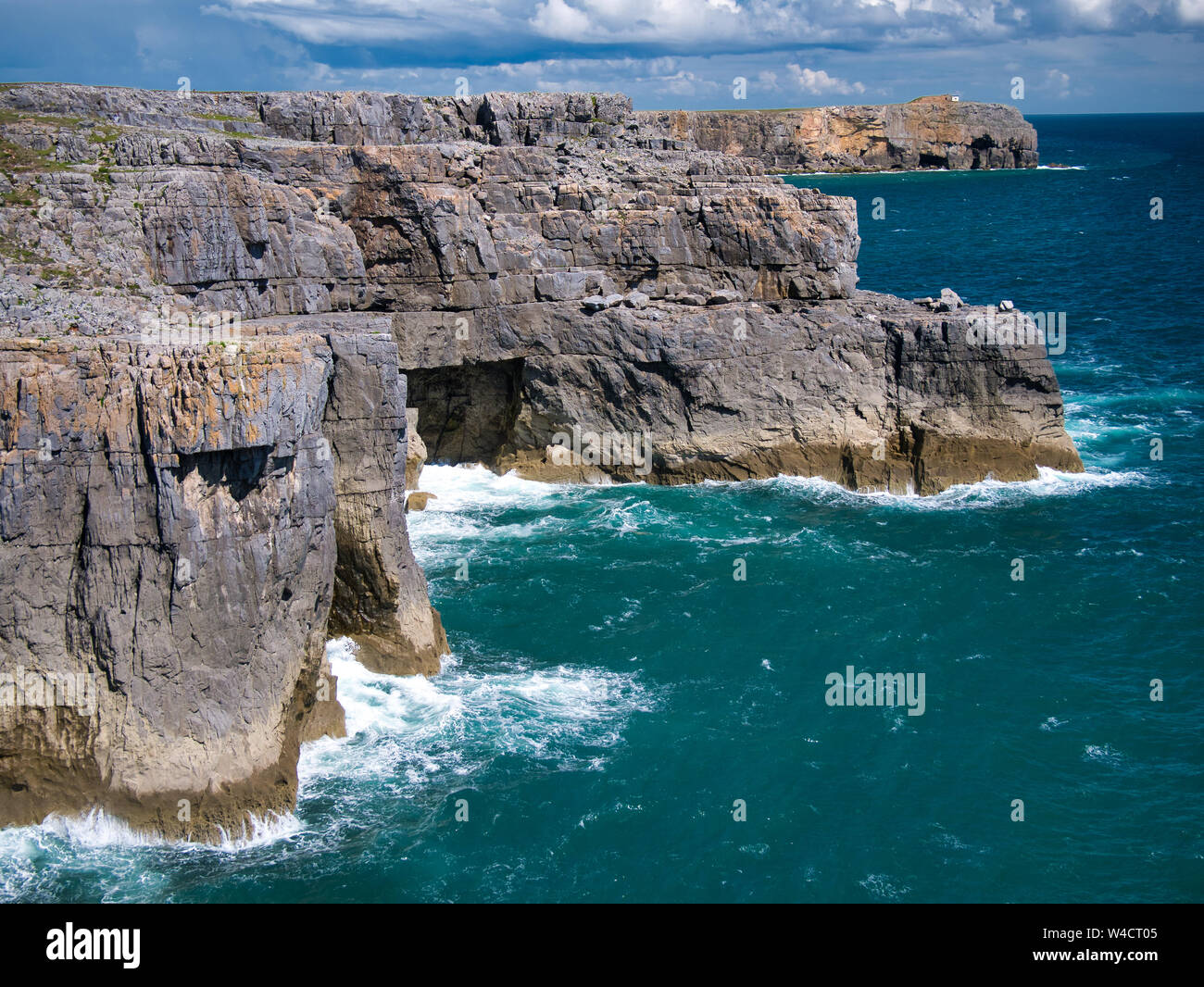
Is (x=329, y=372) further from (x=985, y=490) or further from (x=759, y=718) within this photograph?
(x=985, y=490)

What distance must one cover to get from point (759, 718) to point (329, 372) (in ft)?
55.3

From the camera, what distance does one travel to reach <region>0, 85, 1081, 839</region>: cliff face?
91.0 feet

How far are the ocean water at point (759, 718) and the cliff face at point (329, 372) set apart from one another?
7.22 ft

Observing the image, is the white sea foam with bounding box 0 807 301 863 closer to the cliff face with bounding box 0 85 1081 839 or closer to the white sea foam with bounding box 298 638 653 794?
the cliff face with bounding box 0 85 1081 839

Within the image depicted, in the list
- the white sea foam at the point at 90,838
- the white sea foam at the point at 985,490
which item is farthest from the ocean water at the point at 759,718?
the white sea foam at the point at 985,490

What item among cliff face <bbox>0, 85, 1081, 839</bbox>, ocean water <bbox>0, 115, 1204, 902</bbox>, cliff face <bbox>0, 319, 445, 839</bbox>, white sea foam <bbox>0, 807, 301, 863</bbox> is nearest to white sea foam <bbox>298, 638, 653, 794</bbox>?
ocean water <bbox>0, 115, 1204, 902</bbox>

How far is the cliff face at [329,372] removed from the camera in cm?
2775

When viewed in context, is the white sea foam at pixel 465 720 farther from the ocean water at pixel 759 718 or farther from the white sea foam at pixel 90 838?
the white sea foam at pixel 90 838

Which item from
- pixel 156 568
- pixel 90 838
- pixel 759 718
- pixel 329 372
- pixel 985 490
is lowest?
pixel 90 838

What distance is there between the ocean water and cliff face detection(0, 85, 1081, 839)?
2.20m

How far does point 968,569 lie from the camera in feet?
150

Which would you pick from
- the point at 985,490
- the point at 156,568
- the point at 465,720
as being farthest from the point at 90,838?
the point at 985,490

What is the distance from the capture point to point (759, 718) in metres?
35.4
